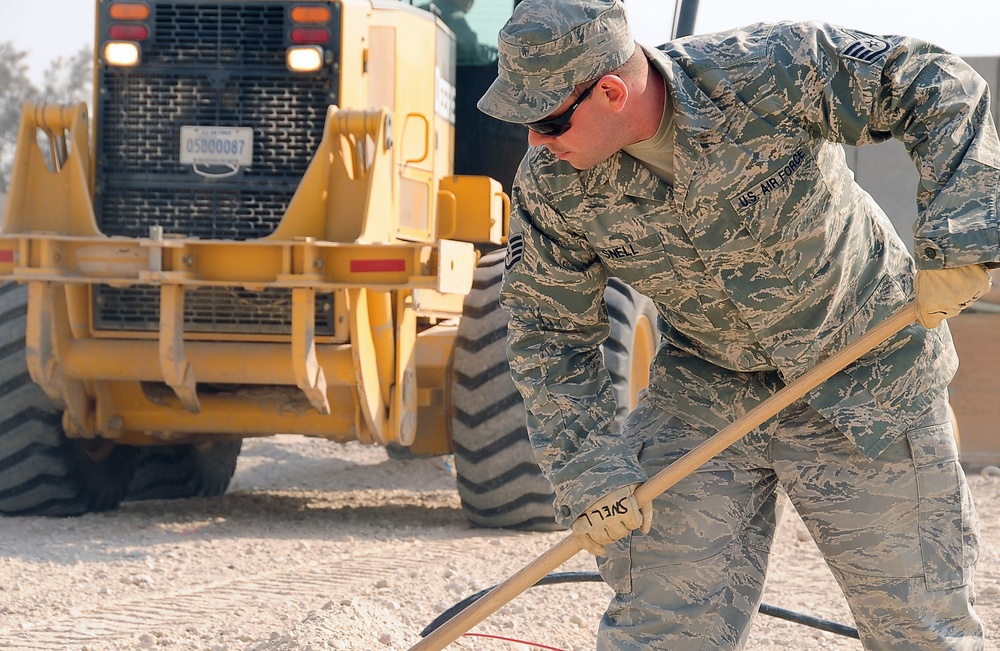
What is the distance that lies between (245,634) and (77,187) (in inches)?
96.8

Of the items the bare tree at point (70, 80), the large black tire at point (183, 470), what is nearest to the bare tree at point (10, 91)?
the bare tree at point (70, 80)

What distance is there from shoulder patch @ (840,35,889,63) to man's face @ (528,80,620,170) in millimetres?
517

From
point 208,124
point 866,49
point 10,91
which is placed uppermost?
point 866,49

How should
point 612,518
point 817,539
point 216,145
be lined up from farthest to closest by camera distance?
point 216,145 → point 817,539 → point 612,518

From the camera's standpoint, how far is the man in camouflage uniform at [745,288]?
8.87ft

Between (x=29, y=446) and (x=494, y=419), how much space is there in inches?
85.0

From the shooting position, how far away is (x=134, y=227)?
239 inches

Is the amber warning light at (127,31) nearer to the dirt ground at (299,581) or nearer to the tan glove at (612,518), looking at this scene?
the dirt ground at (299,581)

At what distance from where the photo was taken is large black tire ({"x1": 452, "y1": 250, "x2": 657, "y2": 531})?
6035 millimetres

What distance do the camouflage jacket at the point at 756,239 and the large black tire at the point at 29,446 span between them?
12.4 ft

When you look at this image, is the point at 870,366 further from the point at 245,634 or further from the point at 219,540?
the point at 219,540

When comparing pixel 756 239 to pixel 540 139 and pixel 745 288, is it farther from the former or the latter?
pixel 540 139

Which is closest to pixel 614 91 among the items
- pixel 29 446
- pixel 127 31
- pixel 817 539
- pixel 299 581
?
pixel 817 539

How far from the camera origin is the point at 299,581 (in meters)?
5.08
